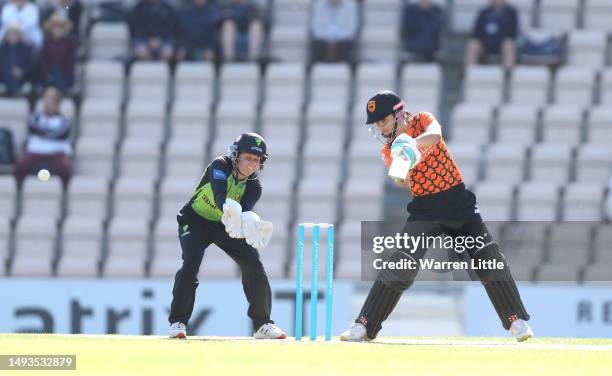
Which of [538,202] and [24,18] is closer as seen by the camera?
[538,202]

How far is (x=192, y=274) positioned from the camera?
1022 cm

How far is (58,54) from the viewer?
17.7m

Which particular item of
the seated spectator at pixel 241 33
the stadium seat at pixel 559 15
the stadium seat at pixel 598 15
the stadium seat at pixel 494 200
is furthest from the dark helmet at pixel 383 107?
the stadium seat at pixel 598 15

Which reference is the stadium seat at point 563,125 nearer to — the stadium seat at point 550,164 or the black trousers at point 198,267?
the stadium seat at point 550,164

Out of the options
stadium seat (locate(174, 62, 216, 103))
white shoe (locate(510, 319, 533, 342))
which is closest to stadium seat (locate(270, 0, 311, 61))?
stadium seat (locate(174, 62, 216, 103))

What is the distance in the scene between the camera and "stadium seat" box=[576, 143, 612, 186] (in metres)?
16.6

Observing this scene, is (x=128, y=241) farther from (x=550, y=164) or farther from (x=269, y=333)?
(x=269, y=333)

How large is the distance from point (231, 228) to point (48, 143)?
7339 mm

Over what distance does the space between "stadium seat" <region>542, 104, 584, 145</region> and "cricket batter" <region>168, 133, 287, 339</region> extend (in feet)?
23.8

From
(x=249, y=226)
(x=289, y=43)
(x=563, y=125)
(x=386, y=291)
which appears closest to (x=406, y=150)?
(x=386, y=291)

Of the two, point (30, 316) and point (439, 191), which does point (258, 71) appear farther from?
point (439, 191)

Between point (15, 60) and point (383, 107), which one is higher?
point (383, 107)

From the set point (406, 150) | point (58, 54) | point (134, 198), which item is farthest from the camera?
point (58, 54)

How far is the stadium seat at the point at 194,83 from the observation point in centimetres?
1756
